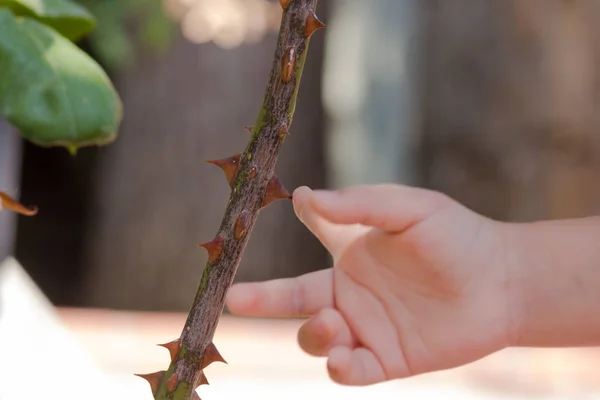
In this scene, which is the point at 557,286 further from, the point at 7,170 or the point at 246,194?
the point at 7,170

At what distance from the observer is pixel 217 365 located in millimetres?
931

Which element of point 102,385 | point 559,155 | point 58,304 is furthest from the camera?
point 559,155

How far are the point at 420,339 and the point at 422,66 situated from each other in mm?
1366

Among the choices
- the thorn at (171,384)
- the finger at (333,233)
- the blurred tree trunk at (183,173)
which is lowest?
the thorn at (171,384)

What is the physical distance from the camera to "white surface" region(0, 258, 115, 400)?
1.62ft

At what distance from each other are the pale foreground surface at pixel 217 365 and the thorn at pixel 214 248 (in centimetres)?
33

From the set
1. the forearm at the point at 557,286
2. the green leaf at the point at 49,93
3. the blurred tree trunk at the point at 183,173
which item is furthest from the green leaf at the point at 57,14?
the blurred tree trunk at the point at 183,173

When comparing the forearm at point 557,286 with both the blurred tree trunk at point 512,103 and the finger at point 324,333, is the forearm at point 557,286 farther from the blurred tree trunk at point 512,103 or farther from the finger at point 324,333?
the blurred tree trunk at point 512,103

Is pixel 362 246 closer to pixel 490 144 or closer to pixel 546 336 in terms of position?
pixel 546 336

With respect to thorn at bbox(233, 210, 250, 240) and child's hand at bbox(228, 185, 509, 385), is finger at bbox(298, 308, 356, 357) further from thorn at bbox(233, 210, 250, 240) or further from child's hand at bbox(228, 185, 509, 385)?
thorn at bbox(233, 210, 250, 240)

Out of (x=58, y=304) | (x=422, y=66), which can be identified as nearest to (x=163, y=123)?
(x=58, y=304)

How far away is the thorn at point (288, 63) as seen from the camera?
0.62 ft

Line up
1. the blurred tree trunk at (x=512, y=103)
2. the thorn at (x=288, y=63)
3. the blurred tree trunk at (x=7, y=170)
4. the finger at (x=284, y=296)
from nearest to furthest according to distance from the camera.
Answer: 1. the thorn at (x=288, y=63)
2. the finger at (x=284, y=296)
3. the blurred tree trunk at (x=7, y=170)
4. the blurred tree trunk at (x=512, y=103)

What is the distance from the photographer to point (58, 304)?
1530 mm
